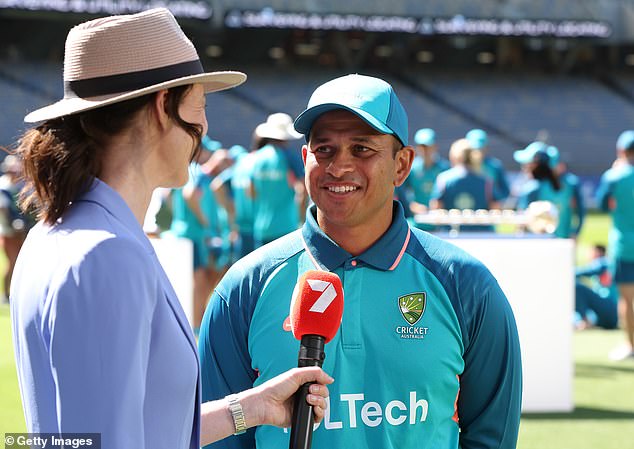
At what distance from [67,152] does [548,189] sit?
34.7 ft

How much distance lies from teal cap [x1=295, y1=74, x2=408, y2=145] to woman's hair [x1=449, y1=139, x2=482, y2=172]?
29.1 ft

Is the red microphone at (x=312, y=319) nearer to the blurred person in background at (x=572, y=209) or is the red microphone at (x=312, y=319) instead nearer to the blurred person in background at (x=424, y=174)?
the blurred person in background at (x=572, y=209)

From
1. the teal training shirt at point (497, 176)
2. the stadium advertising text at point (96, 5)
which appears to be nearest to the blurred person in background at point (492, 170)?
the teal training shirt at point (497, 176)

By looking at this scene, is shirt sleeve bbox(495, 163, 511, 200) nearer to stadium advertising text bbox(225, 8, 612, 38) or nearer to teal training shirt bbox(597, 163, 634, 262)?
teal training shirt bbox(597, 163, 634, 262)

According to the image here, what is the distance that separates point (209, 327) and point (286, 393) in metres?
0.54

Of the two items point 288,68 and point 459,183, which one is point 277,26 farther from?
point 459,183

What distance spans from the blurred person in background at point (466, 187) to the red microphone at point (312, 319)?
9290 mm

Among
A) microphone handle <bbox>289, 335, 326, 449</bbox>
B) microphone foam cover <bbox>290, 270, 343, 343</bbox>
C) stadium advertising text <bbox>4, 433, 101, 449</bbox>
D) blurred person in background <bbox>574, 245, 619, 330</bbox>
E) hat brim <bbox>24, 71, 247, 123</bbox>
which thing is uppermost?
hat brim <bbox>24, 71, 247, 123</bbox>

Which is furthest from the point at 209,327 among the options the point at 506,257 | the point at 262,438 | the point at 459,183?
the point at 459,183

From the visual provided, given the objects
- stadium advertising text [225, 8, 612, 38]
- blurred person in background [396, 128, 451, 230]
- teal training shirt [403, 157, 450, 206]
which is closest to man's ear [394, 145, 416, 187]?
blurred person in background [396, 128, 451, 230]

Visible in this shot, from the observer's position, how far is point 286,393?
7.50 ft

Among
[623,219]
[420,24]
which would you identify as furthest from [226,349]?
[420,24]

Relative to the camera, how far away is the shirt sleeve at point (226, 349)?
8.96 ft

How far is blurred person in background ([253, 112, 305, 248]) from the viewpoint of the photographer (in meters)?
10.9
